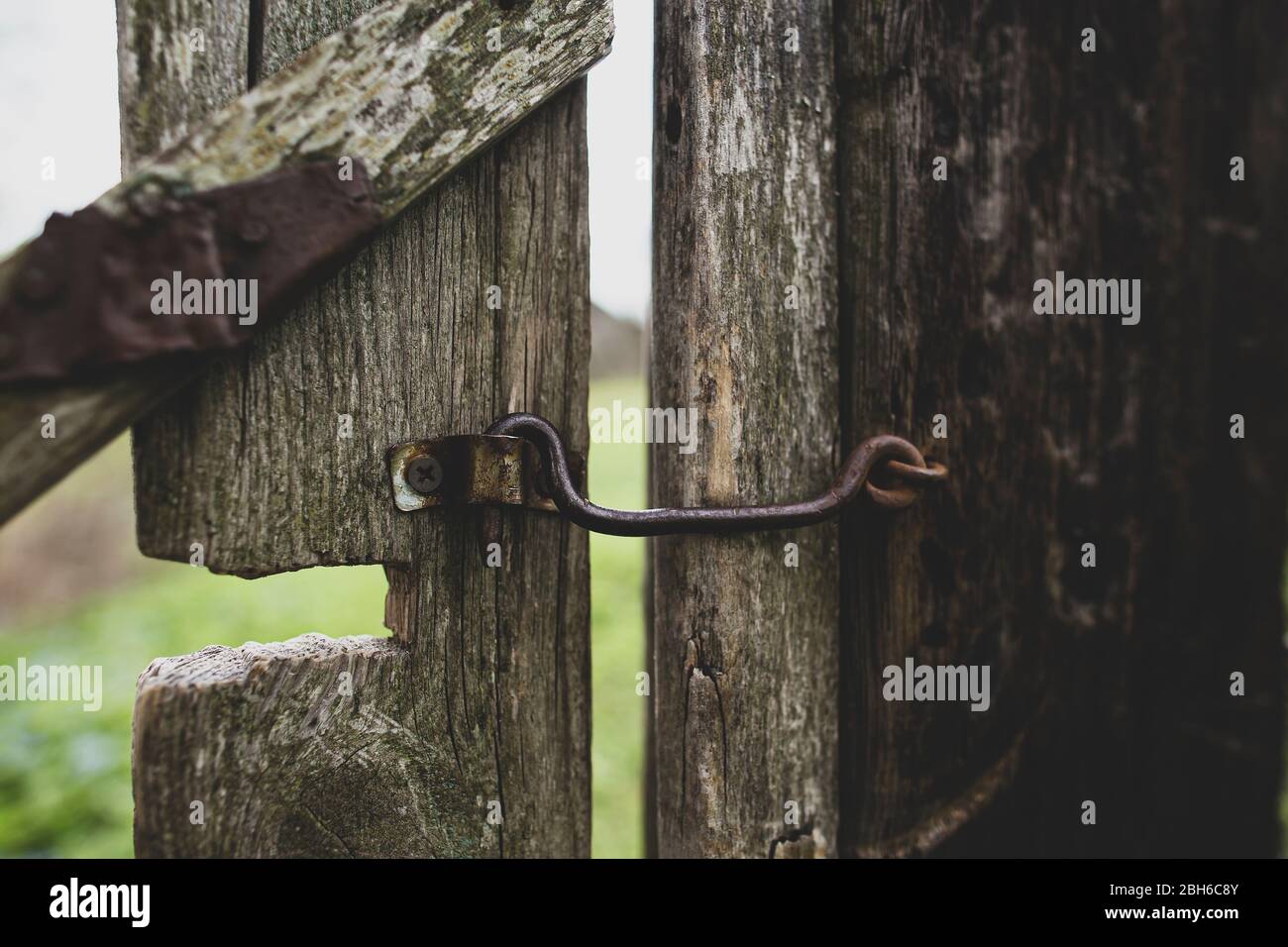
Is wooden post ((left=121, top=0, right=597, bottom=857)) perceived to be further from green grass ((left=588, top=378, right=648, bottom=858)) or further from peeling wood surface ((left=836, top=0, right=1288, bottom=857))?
peeling wood surface ((left=836, top=0, right=1288, bottom=857))

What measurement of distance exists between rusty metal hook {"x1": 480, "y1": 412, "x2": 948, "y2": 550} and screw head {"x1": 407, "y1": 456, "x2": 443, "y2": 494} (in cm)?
7

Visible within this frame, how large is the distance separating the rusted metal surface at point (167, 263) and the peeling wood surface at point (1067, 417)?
64cm

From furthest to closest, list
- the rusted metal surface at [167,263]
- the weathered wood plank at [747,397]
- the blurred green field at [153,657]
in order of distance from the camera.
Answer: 1. the blurred green field at [153,657]
2. the weathered wood plank at [747,397]
3. the rusted metal surface at [167,263]

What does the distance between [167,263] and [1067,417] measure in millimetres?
1050

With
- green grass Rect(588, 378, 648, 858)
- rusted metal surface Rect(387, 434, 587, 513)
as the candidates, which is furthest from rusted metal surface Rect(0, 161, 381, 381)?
green grass Rect(588, 378, 648, 858)

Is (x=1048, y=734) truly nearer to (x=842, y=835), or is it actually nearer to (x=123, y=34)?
(x=842, y=835)

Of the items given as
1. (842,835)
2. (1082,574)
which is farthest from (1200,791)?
(842,835)

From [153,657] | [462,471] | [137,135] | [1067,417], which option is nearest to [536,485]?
[462,471]

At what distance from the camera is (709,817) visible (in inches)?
36.6

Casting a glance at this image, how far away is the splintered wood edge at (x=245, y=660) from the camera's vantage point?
78 centimetres

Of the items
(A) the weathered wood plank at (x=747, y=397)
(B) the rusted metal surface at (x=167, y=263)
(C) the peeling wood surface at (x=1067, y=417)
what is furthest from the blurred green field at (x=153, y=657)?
(B) the rusted metal surface at (x=167, y=263)

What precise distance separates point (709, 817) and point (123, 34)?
3.62ft

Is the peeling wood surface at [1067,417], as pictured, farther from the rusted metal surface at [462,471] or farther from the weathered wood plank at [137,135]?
the weathered wood plank at [137,135]

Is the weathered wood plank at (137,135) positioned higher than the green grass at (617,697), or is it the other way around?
the weathered wood plank at (137,135)
